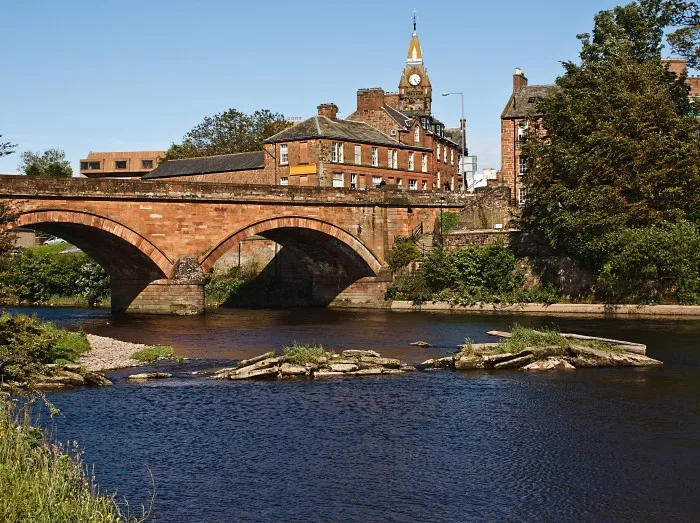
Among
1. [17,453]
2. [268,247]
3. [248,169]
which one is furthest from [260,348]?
[248,169]

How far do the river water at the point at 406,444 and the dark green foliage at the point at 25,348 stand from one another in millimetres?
1675

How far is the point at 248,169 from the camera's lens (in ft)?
289

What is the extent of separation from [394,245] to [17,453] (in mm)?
51541

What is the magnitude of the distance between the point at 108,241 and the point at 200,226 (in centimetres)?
561

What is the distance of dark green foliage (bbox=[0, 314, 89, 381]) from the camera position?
26.9 metres

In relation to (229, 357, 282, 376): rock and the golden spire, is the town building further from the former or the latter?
(229, 357, 282, 376): rock

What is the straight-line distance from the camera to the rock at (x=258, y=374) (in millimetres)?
30750

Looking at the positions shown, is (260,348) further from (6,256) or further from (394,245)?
(394,245)

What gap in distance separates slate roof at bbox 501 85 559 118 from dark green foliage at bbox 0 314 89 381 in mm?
54082

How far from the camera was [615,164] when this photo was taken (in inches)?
2114

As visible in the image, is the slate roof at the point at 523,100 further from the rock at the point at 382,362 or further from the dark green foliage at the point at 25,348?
the dark green foliage at the point at 25,348

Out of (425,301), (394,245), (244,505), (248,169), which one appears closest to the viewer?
(244,505)

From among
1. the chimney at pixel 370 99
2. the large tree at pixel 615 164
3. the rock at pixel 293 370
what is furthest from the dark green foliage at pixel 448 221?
the rock at pixel 293 370

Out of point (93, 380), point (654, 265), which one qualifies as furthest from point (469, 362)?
point (654, 265)
